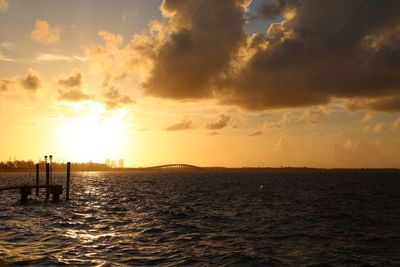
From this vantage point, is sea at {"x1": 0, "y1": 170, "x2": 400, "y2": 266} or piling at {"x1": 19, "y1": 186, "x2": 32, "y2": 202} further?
piling at {"x1": 19, "y1": 186, "x2": 32, "y2": 202}

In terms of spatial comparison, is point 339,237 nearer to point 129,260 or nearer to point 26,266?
point 129,260

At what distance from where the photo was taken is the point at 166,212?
48062 millimetres

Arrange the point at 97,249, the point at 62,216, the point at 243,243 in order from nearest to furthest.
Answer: the point at 97,249
the point at 243,243
the point at 62,216

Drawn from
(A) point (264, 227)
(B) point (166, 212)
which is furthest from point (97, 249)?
(B) point (166, 212)

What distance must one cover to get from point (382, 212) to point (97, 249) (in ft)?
120

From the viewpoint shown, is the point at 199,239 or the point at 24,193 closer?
the point at 199,239

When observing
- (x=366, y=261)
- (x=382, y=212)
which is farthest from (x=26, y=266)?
(x=382, y=212)

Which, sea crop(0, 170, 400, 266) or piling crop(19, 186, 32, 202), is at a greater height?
piling crop(19, 186, 32, 202)

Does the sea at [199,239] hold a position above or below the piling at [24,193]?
below

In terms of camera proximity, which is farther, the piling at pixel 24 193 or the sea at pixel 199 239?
the piling at pixel 24 193

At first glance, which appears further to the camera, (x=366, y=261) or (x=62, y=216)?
(x=62, y=216)

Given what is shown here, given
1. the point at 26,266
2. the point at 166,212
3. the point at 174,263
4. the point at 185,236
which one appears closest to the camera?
the point at 26,266

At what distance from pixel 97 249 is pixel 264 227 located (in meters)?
16.0

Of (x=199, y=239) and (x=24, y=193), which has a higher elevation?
(x=24, y=193)
